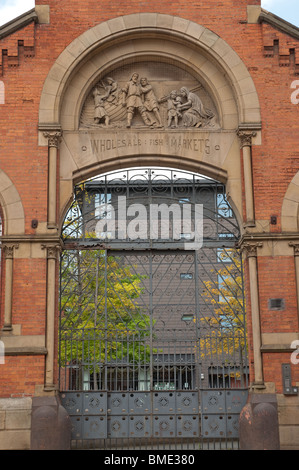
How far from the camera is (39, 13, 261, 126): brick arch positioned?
1446cm

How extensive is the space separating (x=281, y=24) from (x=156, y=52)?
2.76m

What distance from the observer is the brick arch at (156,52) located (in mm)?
14461

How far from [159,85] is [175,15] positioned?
1.54 metres

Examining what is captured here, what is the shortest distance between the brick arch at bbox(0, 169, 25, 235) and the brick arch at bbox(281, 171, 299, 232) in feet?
17.4

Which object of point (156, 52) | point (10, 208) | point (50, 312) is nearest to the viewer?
point (50, 312)

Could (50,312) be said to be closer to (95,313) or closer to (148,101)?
(95,313)

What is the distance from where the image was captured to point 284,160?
1425 centimetres

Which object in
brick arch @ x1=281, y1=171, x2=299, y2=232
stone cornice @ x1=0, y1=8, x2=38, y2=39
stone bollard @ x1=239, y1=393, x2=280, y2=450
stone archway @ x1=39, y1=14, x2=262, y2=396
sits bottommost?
stone bollard @ x1=239, y1=393, x2=280, y2=450

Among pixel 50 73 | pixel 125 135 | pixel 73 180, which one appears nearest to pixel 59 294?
pixel 73 180

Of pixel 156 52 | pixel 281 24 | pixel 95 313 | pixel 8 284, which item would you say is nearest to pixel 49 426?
pixel 95 313

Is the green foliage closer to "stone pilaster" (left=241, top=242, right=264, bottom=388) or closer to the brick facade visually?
the brick facade

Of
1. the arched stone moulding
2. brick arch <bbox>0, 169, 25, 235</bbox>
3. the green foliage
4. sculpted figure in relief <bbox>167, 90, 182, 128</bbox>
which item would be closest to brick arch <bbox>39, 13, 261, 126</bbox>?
the arched stone moulding

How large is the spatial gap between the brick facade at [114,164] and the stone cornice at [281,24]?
3 cm

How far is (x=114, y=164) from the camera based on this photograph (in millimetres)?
14562
